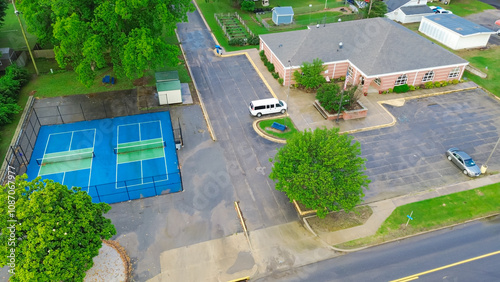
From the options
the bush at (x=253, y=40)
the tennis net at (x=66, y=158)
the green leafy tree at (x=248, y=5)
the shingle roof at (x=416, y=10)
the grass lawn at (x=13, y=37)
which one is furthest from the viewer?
the green leafy tree at (x=248, y=5)

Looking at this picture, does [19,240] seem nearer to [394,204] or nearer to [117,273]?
[117,273]

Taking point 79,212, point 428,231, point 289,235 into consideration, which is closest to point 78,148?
point 79,212

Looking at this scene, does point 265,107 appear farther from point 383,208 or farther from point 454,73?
point 454,73

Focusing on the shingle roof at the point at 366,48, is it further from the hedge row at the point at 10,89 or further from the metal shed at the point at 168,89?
the hedge row at the point at 10,89

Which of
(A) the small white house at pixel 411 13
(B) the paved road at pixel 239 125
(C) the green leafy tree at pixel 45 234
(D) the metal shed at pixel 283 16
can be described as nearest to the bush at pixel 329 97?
(B) the paved road at pixel 239 125

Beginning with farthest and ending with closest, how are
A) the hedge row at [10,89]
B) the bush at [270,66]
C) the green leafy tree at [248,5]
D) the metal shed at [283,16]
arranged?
the green leafy tree at [248,5] → the metal shed at [283,16] → the bush at [270,66] → the hedge row at [10,89]

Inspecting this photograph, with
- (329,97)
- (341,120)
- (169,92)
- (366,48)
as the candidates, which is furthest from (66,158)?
(366,48)

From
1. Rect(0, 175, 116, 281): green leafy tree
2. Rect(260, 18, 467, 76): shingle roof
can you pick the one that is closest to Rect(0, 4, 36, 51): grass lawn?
Rect(260, 18, 467, 76): shingle roof
